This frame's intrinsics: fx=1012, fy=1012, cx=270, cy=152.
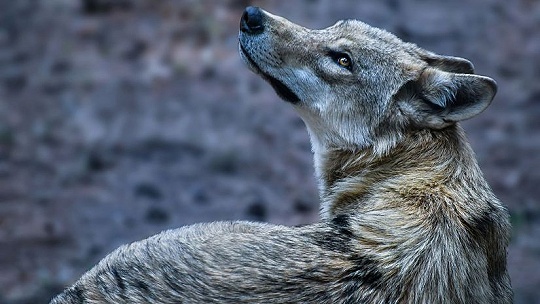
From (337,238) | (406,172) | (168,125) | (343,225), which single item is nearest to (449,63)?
(406,172)

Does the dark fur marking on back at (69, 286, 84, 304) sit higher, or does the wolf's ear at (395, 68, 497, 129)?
the wolf's ear at (395, 68, 497, 129)

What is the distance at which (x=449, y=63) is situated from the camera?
22.4 feet

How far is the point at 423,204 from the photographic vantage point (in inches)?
234

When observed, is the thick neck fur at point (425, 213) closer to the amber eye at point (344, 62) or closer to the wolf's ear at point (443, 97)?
the wolf's ear at point (443, 97)

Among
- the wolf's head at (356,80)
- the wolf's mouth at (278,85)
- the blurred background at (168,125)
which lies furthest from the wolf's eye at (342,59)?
the blurred background at (168,125)

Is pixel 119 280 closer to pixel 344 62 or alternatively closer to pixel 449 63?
pixel 344 62

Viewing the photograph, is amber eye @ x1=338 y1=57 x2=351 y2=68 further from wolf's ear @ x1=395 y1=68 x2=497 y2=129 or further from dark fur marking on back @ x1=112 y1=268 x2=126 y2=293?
dark fur marking on back @ x1=112 y1=268 x2=126 y2=293

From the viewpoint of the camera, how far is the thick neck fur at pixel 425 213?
548 centimetres

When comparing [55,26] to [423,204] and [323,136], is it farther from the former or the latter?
[423,204]

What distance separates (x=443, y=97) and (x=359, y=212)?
1.03 metres

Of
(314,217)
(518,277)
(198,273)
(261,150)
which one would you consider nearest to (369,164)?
(198,273)

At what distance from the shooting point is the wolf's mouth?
6.93 meters

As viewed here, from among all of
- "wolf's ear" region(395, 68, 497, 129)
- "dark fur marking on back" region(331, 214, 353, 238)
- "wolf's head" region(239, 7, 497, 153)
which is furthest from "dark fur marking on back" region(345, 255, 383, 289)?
"wolf's ear" region(395, 68, 497, 129)

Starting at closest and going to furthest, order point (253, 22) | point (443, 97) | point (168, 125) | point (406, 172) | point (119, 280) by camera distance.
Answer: point (119, 280)
point (406, 172)
point (443, 97)
point (253, 22)
point (168, 125)
